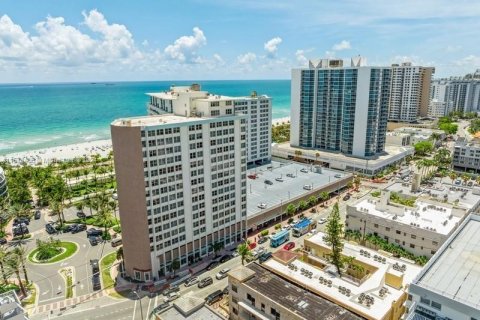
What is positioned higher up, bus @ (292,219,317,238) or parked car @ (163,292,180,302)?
bus @ (292,219,317,238)

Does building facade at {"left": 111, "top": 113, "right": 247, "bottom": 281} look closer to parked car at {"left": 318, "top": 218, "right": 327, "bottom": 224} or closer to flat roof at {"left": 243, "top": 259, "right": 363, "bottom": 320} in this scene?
flat roof at {"left": 243, "top": 259, "right": 363, "bottom": 320}

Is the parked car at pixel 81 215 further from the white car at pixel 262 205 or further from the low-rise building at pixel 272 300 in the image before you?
the low-rise building at pixel 272 300

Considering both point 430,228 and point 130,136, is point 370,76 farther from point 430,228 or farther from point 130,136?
point 130,136

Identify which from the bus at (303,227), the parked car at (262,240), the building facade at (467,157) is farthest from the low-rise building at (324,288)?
the building facade at (467,157)

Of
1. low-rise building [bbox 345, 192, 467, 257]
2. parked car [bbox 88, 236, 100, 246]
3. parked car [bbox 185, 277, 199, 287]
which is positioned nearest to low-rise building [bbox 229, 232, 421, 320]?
low-rise building [bbox 345, 192, 467, 257]

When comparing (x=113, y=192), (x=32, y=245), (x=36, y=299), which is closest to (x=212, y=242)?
(x=36, y=299)

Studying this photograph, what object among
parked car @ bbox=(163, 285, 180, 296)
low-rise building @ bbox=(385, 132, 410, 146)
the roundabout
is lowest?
the roundabout

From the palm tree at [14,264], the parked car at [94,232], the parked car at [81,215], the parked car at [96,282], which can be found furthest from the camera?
the parked car at [81,215]
